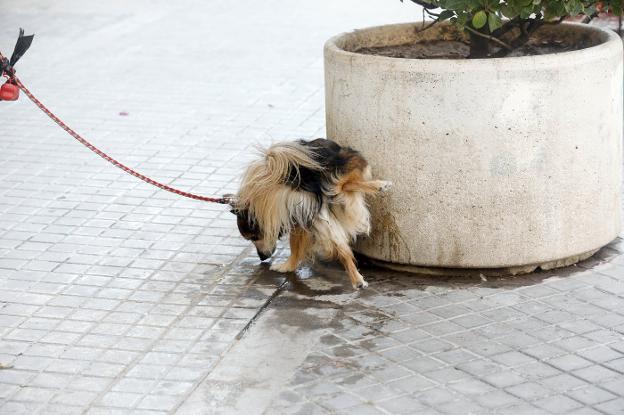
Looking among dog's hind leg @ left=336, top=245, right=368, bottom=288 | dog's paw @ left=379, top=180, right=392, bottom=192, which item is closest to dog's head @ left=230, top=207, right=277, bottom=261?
dog's hind leg @ left=336, top=245, right=368, bottom=288

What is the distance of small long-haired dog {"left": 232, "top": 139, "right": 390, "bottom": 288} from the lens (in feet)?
17.7

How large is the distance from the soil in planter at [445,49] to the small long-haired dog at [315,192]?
4.30ft

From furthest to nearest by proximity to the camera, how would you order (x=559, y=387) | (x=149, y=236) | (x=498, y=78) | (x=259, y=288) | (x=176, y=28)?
(x=176, y=28) < (x=149, y=236) < (x=259, y=288) < (x=498, y=78) < (x=559, y=387)

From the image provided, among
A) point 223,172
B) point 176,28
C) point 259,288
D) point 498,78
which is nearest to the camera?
point 498,78

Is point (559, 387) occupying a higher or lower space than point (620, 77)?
lower

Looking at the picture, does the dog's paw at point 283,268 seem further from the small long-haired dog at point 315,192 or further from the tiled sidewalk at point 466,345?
the small long-haired dog at point 315,192

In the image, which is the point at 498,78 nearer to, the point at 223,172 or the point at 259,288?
the point at 259,288

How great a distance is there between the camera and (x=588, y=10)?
19.3ft

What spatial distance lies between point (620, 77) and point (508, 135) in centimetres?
93

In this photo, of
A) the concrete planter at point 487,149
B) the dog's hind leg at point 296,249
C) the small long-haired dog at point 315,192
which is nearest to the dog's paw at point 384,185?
the small long-haired dog at point 315,192

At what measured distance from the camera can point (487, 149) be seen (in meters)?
5.45

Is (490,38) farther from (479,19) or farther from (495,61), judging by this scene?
(495,61)

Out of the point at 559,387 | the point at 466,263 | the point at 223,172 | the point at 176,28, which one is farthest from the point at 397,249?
the point at 176,28

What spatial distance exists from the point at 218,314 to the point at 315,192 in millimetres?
848
